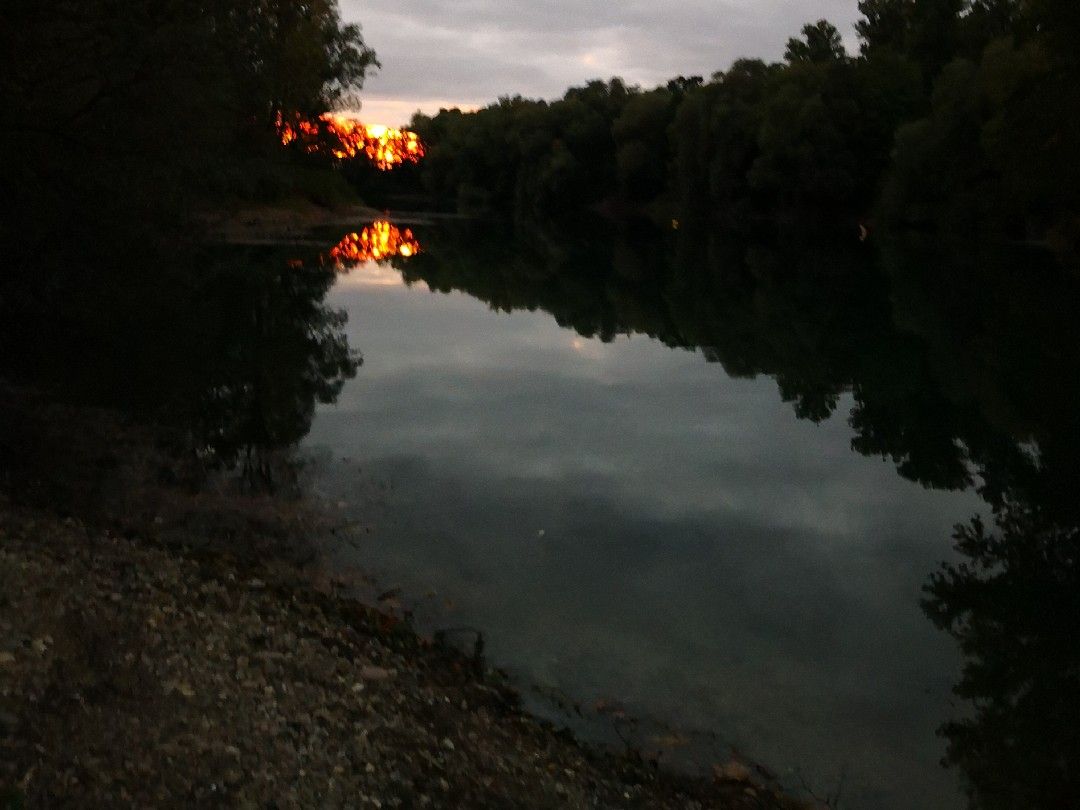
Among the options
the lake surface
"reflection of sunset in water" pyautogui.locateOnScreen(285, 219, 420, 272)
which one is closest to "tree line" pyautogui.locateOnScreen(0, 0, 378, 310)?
the lake surface

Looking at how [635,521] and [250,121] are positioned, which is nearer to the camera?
[635,521]

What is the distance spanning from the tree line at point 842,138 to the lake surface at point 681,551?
13.0 meters

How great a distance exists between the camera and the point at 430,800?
5727 mm

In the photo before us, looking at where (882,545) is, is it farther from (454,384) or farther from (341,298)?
(341,298)

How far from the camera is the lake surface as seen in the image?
8188mm

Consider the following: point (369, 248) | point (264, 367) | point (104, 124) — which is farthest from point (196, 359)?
point (369, 248)

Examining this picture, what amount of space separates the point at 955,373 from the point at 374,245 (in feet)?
142

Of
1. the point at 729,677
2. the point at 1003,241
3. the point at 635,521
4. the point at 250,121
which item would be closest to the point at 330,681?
the point at 729,677

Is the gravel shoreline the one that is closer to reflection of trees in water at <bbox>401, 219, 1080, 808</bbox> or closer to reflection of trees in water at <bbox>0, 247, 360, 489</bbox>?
reflection of trees in water at <bbox>401, 219, 1080, 808</bbox>

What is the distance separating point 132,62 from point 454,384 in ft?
25.5

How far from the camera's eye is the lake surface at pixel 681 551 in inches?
322

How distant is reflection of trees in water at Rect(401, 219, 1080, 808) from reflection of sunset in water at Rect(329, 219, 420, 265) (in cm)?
219

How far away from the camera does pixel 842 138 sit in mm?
70250

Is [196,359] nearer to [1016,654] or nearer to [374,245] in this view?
[1016,654]
